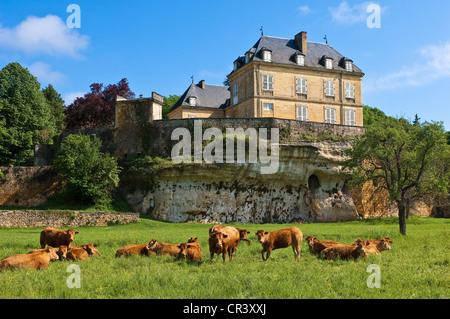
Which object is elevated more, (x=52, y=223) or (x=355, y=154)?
(x=355, y=154)

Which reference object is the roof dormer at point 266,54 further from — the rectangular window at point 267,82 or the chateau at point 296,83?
the rectangular window at point 267,82

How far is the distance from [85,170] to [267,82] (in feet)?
72.9

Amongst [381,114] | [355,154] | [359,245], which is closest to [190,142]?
[355,154]

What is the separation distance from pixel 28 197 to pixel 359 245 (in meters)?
37.8

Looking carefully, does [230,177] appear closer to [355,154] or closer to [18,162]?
[355,154]

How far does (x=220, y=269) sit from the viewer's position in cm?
1196

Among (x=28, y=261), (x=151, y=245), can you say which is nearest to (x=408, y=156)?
(x=151, y=245)

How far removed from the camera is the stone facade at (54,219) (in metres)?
33.8

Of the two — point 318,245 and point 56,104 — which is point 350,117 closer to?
point 318,245

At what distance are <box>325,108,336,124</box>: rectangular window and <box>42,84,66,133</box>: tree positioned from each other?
41838mm

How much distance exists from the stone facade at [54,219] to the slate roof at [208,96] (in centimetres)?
2726

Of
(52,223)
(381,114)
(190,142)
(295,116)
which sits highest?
(381,114)
